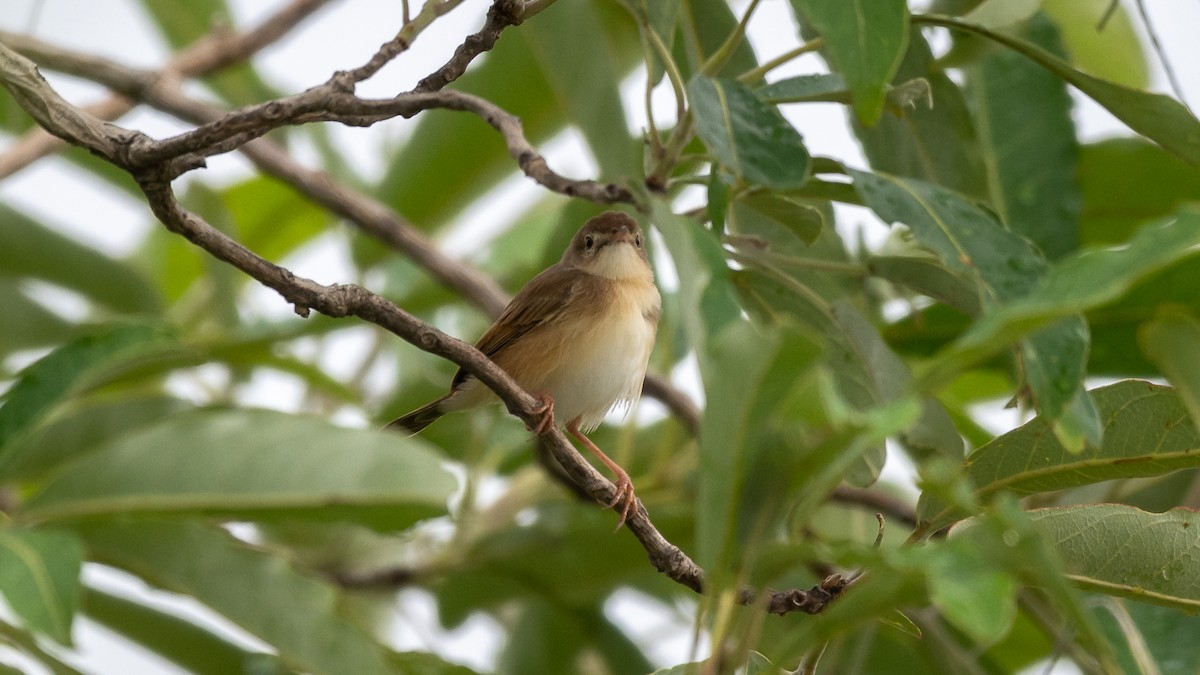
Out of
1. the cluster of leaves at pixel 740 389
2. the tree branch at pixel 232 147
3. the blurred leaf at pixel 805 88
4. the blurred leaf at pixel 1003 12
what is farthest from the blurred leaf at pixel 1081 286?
the blurred leaf at pixel 1003 12

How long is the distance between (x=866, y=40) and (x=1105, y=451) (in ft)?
2.98

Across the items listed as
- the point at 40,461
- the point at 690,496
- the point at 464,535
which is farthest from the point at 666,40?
the point at 40,461

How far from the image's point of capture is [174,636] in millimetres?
3633

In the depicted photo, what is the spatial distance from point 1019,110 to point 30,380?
2.87 metres

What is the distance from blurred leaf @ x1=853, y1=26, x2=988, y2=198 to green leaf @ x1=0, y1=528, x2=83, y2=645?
219cm

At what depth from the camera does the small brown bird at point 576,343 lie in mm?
3838

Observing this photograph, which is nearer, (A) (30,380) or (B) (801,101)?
(B) (801,101)

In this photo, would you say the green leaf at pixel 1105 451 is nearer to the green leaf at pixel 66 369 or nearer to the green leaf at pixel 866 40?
the green leaf at pixel 866 40

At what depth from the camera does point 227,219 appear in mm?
4543

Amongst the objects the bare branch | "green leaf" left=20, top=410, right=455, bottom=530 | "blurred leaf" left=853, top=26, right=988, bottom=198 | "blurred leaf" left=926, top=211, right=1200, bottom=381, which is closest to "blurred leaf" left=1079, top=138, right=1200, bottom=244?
"blurred leaf" left=853, top=26, right=988, bottom=198

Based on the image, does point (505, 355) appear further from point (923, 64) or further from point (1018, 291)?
point (1018, 291)

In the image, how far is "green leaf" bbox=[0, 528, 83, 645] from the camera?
2209 mm

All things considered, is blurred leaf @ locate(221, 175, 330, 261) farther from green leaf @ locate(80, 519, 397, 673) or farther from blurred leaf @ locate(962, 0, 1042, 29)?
blurred leaf @ locate(962, 0, 1042, 29)

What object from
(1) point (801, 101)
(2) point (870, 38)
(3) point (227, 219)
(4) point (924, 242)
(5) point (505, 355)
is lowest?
(4) point (924, 242)
